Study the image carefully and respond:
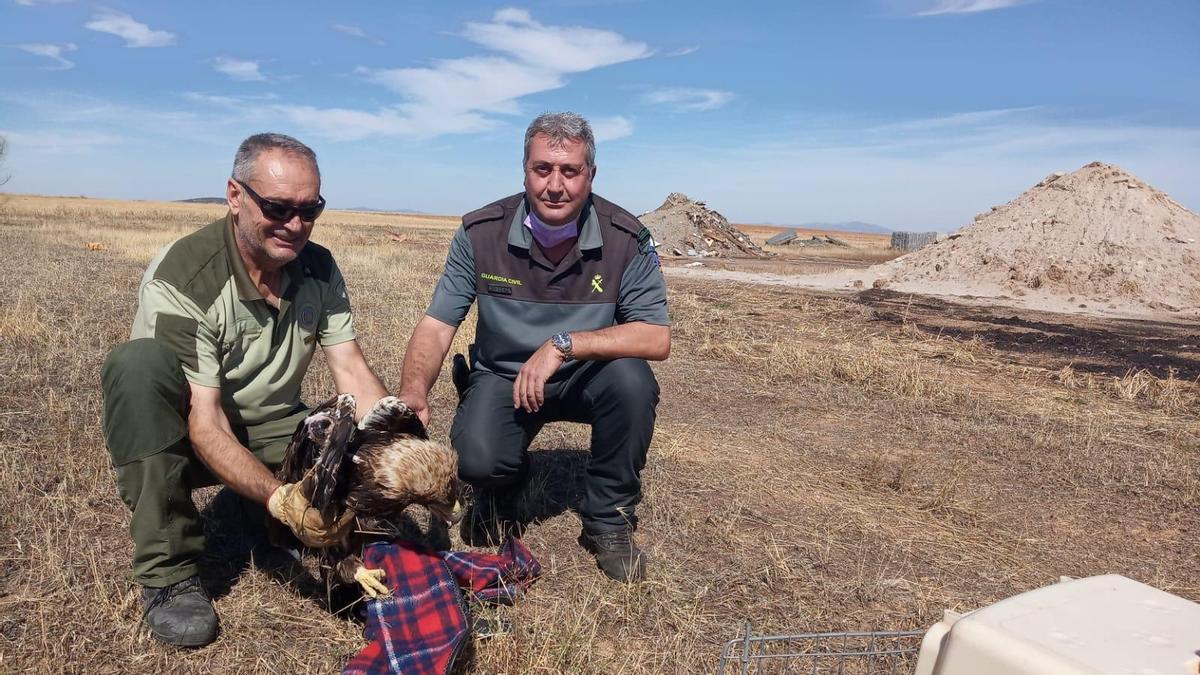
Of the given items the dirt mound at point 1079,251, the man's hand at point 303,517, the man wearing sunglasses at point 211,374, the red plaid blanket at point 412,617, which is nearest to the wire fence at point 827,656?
the red plaid blanket at point 412,617

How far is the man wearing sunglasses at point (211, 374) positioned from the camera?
2717 mm

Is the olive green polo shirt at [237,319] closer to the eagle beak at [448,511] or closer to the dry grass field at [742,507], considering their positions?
the dry grass field at [742,507]

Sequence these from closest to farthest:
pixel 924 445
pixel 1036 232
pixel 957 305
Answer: pixel 924 445 < pixel 957 305 < pixel 1036 232

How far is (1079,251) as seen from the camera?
17203 mm

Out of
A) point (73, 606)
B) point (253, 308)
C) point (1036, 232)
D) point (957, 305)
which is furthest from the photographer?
point (1036, 232)

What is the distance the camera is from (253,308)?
308 centimetres

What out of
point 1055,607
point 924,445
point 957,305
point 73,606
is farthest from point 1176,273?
point 73,606

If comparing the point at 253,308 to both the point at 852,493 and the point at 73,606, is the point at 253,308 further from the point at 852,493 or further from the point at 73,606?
the point at 852,493

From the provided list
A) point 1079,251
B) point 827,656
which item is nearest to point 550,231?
point 827,656

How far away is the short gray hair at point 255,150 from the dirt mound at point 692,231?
27.2 meters

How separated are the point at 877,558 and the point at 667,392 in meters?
3.15

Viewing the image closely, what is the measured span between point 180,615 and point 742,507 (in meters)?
2.74

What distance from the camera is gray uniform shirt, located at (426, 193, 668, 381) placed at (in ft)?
12.3

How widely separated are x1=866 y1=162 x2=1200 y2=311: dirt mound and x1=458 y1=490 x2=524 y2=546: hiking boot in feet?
52.6
